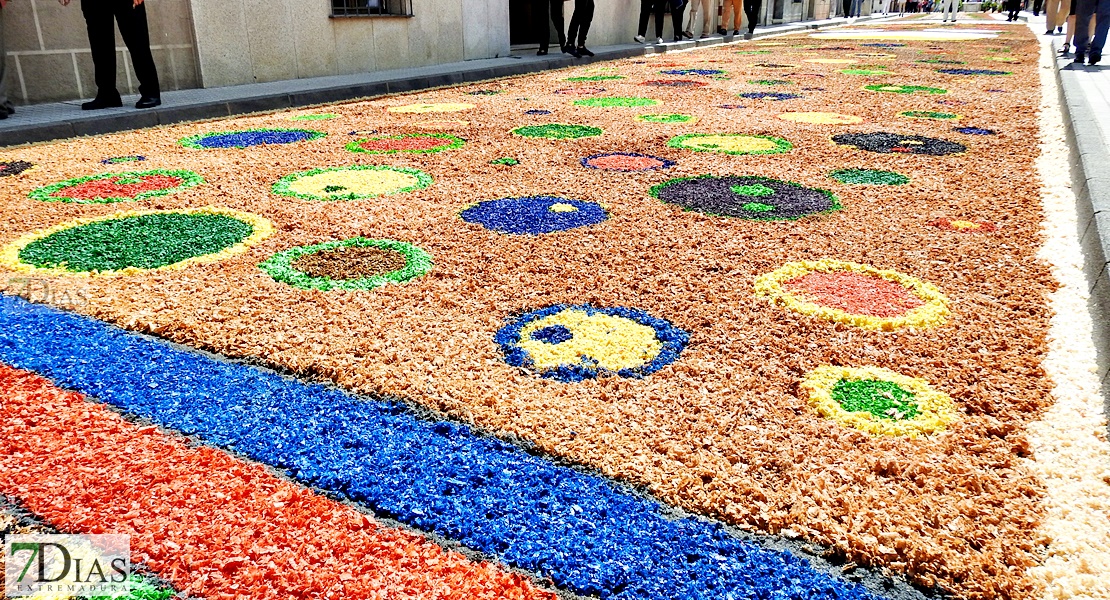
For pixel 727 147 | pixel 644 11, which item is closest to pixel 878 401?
pixel 727 147

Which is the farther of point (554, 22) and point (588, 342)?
point (554, 22)

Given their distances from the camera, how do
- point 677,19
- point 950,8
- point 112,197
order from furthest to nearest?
point 950,8 → point 677,19 → point 112,197

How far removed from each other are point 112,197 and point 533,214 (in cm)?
212

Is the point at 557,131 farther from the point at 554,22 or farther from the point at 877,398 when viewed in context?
the point at 554,22

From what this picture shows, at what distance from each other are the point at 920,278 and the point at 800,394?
1.08m

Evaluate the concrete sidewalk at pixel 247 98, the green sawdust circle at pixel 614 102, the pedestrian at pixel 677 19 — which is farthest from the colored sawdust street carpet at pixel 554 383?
the pedestrian at pixel 677 19

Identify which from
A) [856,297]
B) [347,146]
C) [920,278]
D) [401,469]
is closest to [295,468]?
[401,469]

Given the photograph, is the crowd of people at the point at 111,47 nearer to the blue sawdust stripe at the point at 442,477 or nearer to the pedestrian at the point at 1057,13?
the blue sawdust stripe at the point at 442,477

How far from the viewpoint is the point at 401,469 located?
5.12 feet

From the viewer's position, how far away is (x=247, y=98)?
729 centimetres

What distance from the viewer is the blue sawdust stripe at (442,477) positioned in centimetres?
130

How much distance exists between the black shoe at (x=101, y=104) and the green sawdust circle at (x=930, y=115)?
678 cm

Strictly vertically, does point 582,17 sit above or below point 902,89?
above

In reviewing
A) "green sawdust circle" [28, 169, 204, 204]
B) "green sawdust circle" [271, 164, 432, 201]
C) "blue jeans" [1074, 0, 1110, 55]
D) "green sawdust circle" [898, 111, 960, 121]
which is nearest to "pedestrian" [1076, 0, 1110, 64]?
"blue jeans" [1074, 0, 1110, 55]
